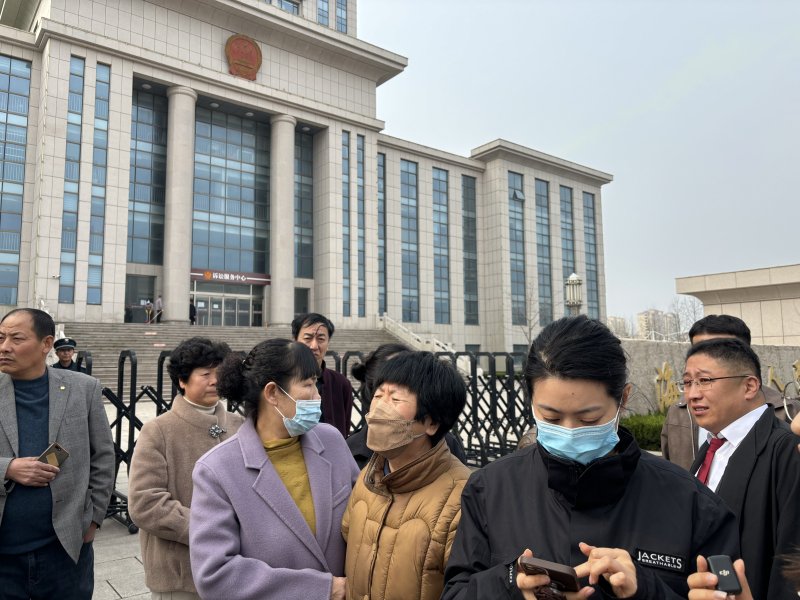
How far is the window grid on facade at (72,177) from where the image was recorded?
22719 mm

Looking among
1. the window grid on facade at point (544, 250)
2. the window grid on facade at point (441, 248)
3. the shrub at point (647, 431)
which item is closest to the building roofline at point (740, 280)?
the shrub at point (647, 431)

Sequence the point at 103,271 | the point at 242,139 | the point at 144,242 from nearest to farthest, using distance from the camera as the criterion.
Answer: the point at 103,271
the point at 144,242
the point at 242,139

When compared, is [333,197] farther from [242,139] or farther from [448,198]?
[448,198]

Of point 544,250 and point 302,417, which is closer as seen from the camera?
point 302,417

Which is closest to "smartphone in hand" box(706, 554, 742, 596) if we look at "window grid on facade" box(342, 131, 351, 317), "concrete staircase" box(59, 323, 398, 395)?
"concrete staircase" box(59, 323, 398, 395)

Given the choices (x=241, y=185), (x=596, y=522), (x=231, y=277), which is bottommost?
(x=596, y=522)

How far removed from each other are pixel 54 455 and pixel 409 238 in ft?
108

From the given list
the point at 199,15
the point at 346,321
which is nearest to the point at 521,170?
the point at 346,321

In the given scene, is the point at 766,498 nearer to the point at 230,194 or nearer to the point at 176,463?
the point at 176,463

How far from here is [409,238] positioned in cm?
3512

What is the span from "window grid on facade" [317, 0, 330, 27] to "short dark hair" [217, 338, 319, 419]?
113 feet

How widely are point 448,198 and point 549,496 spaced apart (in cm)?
3652

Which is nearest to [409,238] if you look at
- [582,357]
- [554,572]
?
[582,357]

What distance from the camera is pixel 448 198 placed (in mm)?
37062
